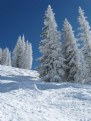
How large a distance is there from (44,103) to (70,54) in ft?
75.2

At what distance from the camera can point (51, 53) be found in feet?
132

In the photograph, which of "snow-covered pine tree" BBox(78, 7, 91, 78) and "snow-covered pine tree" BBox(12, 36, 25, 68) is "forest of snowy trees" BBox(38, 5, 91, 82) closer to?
"snow-covered pine tree" BBox(78, 7, 91, 78)

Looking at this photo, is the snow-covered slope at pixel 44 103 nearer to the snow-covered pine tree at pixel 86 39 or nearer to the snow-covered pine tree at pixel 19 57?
the snow-covered pine tree at pixel 86 39

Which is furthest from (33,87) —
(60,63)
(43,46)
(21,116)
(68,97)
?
(43,46)

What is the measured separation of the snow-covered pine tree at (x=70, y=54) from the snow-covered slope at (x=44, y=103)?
1408 centimetres

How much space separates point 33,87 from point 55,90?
226 centimetres

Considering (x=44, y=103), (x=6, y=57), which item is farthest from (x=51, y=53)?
(x=6, y=57)

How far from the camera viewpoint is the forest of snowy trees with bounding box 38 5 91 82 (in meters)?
39.2

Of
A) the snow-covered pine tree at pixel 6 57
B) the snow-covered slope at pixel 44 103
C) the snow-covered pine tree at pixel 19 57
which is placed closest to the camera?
the snow-covered slope at pixel 44 103

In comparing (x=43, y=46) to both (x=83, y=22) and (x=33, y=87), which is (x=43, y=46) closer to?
(x=83, y=22)

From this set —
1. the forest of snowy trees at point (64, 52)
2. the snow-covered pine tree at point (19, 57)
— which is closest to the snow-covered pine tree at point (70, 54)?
the forest of snowy trees at point (64, 52)

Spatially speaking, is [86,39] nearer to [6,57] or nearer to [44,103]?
[44,103]

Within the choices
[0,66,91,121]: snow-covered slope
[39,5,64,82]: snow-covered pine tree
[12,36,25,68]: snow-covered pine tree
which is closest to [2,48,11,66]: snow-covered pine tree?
[12,36,25,68]: snow-covered pine tree

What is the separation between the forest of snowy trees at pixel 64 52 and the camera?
39188 mm
